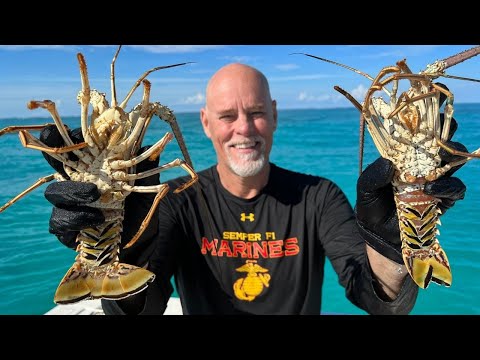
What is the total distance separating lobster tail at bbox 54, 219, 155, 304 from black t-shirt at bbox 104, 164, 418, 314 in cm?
57

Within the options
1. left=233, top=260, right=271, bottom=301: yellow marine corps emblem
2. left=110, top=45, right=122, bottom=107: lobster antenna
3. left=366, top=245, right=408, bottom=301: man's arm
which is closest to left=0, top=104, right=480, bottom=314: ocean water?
left=110, top=45, right=122, bottom=107: lobster antenna

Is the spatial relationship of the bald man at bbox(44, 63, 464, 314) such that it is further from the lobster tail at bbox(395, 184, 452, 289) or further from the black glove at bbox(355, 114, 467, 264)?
the lobster tail at bbox(395, 184, 452, 289)

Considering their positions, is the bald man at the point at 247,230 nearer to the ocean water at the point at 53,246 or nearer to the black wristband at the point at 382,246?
the black wristband at the point at 382,246

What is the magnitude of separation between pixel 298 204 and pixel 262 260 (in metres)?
0.49

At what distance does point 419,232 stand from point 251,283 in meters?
1.19

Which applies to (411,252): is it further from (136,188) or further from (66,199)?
(66,199)

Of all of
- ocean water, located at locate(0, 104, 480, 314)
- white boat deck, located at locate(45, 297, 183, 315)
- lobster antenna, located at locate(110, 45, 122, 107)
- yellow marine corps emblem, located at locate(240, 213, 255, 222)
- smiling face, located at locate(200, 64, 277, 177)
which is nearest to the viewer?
lobster antenna, located at locate(110, 45, 122, 107)

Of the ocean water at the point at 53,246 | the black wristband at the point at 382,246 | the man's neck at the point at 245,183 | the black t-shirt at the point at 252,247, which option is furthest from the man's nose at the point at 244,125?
the ocean water at the point at 53,246

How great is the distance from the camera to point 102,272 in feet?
6.81

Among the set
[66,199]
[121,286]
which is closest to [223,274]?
[121,286]

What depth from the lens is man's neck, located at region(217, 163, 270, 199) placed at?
2893 mm

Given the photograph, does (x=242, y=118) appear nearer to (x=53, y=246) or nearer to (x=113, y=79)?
(x=113, y=79)

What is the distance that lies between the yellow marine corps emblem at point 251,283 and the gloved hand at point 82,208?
0.71 metres

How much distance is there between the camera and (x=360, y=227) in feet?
7.36
